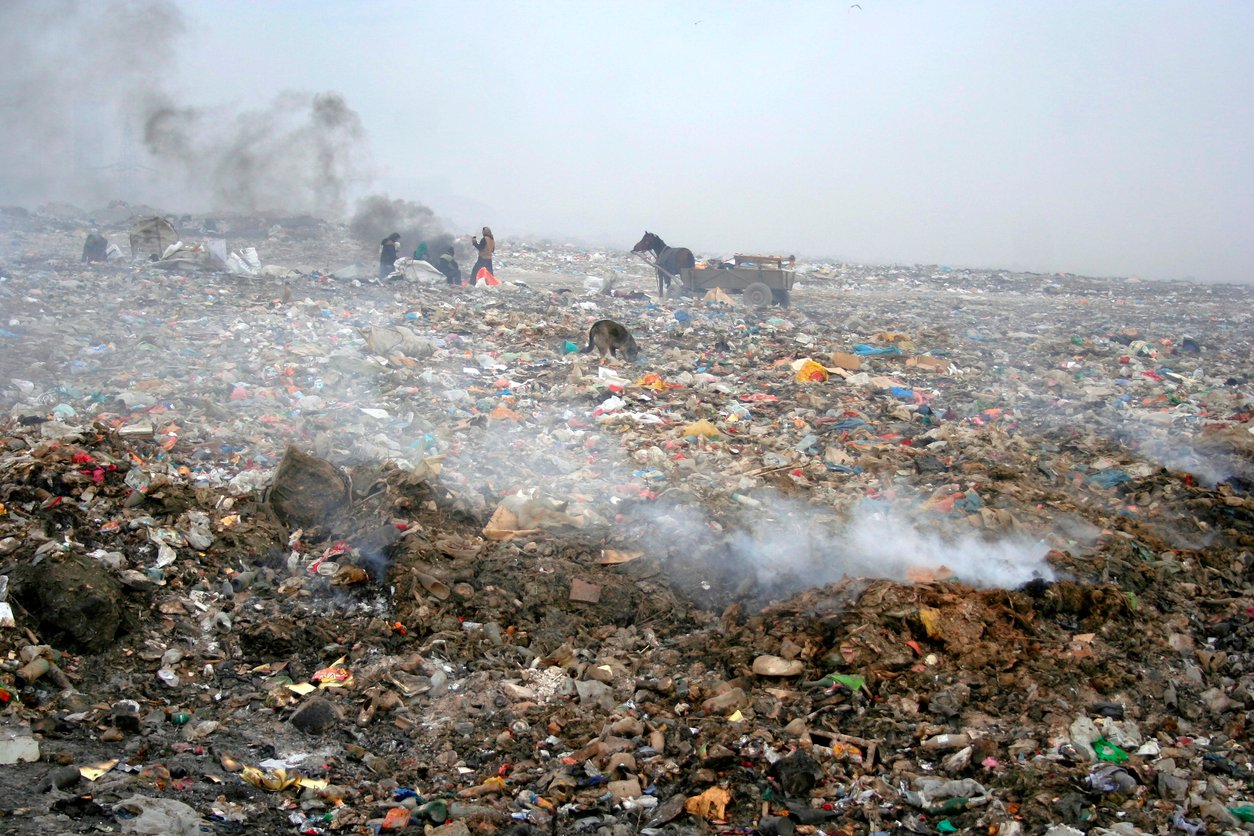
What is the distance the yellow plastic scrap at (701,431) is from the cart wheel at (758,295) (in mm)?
6340

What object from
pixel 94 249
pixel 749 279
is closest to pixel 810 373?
pixel 749 279

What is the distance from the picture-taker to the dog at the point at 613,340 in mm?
8297

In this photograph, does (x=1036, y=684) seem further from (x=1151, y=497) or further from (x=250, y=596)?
(x=250, y=596)

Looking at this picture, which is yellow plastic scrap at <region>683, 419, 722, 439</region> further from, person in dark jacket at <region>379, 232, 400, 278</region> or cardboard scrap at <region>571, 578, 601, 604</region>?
person in dark jacket at <region>379, 232, 400, 278</region>

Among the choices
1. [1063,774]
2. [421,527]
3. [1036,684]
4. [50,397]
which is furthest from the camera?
[50,397]

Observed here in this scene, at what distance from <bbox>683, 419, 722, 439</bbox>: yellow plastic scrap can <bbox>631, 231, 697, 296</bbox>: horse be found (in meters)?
6.85

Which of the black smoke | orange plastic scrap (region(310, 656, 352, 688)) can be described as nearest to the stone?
orange plastic scrap (region(310, 656, 352, 688))

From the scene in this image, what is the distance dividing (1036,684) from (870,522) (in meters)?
1.62

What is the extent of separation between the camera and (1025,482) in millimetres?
5168

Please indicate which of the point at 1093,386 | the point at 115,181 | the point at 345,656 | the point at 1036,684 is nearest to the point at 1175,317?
the point at 1093,386

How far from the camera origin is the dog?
8.30 metres

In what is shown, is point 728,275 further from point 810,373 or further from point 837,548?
point 837,548

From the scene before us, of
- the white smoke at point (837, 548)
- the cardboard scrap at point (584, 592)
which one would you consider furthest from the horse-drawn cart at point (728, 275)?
the cardboard scrap at point (584, 592)

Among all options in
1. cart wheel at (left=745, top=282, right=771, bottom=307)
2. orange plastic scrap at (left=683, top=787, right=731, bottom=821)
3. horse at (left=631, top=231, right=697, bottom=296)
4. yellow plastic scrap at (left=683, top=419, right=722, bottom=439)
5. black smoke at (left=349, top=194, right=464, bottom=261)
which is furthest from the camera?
black smoke at (left=349, top=194, right=464, bottom=261)
